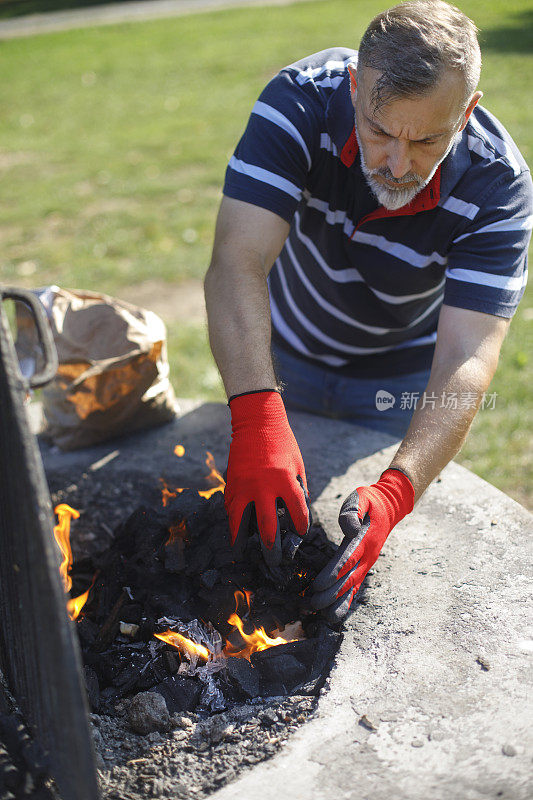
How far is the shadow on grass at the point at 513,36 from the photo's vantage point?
10.1 metres

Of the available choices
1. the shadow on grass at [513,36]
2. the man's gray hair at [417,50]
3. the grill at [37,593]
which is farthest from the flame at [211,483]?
the shadow on grass at [513,36]

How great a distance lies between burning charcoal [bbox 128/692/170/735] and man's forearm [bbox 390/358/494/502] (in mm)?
764

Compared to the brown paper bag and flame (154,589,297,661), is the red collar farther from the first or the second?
flame (154,589,297,661)

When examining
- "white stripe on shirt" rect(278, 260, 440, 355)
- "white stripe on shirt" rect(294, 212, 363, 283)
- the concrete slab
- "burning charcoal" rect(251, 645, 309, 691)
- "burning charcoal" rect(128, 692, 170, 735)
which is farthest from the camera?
"white stripe on shirt" rect(278, 260, 440, 355)

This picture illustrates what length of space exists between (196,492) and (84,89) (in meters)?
9.36

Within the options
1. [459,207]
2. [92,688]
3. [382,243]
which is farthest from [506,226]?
[92,688]

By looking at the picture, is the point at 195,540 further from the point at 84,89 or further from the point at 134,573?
the point at 84,89

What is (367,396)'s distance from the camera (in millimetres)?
2602

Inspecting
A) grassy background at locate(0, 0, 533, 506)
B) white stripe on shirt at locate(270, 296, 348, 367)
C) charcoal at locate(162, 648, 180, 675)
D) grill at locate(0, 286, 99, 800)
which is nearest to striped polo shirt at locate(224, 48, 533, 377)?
white stripe on shirt at locate(270, 296, 348, 367)

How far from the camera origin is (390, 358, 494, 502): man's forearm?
5.86ft

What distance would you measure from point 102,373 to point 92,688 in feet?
3.33

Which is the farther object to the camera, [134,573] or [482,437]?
[482,437]

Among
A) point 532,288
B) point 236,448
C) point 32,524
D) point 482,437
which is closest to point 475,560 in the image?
point 236,448

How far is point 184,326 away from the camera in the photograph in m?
4.46
